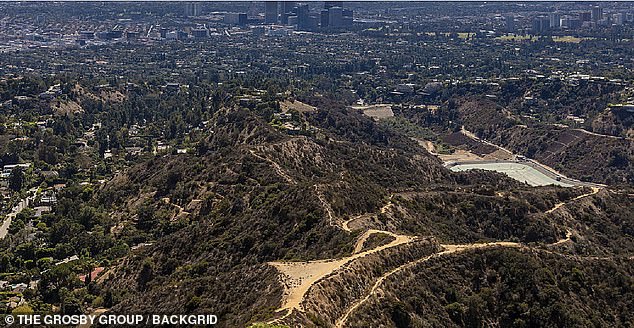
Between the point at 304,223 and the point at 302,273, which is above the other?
the point at 304,223

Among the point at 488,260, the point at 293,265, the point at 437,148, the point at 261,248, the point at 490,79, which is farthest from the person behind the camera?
the point at 490,79

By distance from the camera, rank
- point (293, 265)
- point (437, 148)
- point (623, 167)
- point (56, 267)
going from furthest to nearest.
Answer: point (437, 148) → point (623, 167) → point (56, 267) → point (293, 265)

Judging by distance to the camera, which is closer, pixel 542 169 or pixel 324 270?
pixel 324 270

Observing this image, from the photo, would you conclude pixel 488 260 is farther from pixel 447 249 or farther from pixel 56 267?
pixel 56 267

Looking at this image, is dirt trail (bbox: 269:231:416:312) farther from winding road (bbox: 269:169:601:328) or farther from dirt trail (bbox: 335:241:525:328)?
dirt trail (bbox: 335:241:525:328)

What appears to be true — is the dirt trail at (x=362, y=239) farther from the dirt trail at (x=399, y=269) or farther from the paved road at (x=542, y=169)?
the paved road at (x=542, y=169)

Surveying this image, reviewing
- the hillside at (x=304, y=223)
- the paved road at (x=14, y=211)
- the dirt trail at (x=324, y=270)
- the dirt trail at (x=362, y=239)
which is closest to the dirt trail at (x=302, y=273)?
the dirt trail at (x=324, y=270)

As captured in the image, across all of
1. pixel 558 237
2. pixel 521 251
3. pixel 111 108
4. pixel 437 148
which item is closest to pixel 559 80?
pixel 437 148

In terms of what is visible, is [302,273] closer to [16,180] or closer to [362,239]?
[362,239]

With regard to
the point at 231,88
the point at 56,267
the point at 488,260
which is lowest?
the point at 56,267

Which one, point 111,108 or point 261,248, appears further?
point 111,108

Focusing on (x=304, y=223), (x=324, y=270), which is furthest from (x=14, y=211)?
(x=324, y=270)
